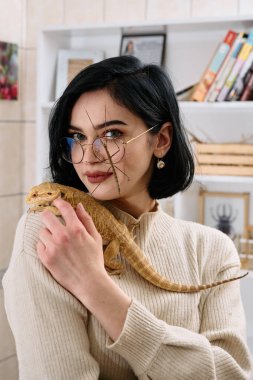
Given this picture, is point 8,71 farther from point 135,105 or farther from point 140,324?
point 140,324

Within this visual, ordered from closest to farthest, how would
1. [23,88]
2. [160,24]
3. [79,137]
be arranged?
[79,137], [160,24], [23,88]

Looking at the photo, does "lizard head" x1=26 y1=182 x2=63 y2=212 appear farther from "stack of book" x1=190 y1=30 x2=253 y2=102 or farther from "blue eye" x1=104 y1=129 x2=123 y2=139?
"stack of book" x1=190 y1=30 x2=253 y2=102

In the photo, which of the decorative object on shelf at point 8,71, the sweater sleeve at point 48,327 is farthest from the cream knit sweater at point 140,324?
the decorative object on shelf at point 8,71

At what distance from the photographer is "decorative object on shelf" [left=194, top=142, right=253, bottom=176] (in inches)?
94.0

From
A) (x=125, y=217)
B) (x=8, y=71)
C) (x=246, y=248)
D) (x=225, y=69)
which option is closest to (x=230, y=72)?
(x=225, y=69)

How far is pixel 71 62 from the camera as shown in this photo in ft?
9.16

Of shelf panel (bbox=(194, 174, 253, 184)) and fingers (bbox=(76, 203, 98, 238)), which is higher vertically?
fingers (bbox=(76, 203, 98, 238))

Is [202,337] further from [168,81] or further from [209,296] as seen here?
[168,81]

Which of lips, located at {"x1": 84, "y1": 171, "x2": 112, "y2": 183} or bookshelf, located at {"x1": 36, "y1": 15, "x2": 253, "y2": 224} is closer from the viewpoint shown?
lips, located at {"x1": 84, "y1": 171, "x2": 112, "y2": 183}

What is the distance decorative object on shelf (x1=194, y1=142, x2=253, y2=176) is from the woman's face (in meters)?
1.20

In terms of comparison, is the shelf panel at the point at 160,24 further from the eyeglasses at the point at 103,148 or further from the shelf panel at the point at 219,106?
the eyeglasses at the point at 103,148

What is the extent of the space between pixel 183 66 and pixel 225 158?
0.52m

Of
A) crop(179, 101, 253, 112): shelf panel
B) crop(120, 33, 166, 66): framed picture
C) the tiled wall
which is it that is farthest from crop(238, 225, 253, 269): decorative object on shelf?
the tiled wall

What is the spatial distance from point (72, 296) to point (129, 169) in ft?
0.92
